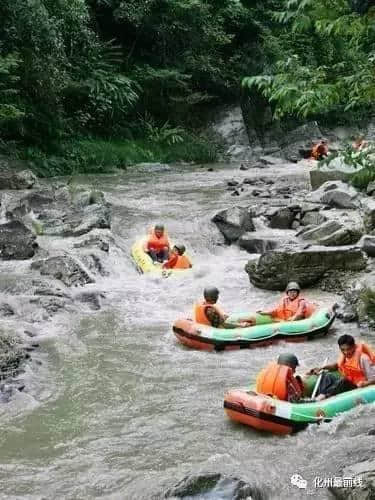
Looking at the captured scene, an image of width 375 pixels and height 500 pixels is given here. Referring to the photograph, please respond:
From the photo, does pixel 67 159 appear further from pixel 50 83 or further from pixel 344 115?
pixel 344 115

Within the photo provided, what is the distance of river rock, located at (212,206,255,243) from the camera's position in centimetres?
1409

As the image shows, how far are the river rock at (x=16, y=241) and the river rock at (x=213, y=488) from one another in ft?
26.3

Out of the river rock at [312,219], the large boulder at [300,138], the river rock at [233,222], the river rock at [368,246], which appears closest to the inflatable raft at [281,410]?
the river rock at [368,246]

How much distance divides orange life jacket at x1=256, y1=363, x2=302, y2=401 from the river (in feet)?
1.40

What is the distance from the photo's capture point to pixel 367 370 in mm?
6516

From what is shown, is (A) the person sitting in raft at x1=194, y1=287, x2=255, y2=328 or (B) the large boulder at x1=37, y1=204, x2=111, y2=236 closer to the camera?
(A) the person sitting in raft at x1=194, y1=287, x2=255, y2=328

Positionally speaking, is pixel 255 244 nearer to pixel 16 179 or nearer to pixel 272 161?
pixel 16 179

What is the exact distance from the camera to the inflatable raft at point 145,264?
11820 millimetres

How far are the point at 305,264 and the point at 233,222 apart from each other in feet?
11.7

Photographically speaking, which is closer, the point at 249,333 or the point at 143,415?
the point at 143,415

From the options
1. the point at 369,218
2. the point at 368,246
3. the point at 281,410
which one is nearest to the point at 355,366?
the point at 281,410

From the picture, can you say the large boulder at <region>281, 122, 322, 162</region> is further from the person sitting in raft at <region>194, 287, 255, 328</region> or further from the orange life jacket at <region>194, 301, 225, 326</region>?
the orange life jacket at <region>194, 301, 225, 326</region>

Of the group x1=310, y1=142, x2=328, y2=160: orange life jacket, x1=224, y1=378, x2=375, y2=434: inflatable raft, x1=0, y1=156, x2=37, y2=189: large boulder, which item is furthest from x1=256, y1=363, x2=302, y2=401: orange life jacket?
x1=310, y1=142, x2=328, y2=160: orange life jacket

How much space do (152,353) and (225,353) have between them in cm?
90
